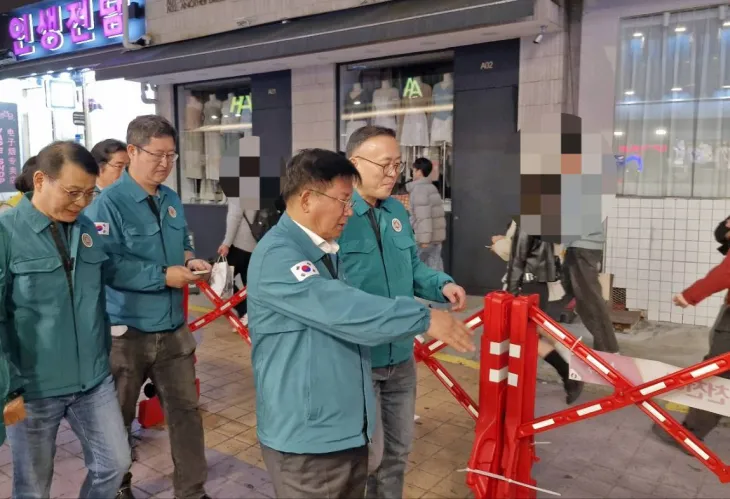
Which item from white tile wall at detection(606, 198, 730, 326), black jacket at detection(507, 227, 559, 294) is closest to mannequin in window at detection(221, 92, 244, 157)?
white tile wall at detection(606, 198, 730, 326)

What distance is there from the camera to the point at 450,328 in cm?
197

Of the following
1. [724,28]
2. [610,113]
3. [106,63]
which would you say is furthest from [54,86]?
[724,28]

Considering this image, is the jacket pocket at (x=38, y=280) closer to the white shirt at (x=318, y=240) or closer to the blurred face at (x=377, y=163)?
the white shirt at (x=318, y=240)

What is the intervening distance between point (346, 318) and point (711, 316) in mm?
6554

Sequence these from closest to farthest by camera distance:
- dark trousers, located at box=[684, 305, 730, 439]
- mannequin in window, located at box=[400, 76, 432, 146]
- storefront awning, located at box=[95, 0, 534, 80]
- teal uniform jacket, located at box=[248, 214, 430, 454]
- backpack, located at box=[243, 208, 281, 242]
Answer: teal uniform jacket, located at box=[248, 214, 430, 454]
dark trousers, located at box=[684, 305, 730, 439]
backpack, located at box=[243, 208, 281, 242]
storefront awning, located at box=[95, 0, 534, 80]
mannequin in window, located at box=[400, 76, 432, 146]

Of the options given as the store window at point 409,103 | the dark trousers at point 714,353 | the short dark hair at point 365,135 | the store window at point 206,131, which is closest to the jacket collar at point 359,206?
the short dark hair at point 365,135

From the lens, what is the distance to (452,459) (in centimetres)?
398

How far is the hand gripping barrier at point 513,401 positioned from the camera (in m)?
2.93

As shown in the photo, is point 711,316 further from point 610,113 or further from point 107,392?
point 107,392

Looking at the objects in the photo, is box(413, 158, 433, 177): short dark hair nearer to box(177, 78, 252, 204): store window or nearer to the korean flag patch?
box(177, 78, 252, 204): store window

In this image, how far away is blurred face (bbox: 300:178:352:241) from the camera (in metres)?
2.01

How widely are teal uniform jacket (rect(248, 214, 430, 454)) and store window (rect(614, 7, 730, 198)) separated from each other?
21.1ft

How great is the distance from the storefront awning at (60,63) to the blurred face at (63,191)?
11526 mm

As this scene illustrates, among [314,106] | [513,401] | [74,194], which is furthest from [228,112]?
[513,401]
